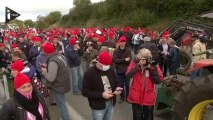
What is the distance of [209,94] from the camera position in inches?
181

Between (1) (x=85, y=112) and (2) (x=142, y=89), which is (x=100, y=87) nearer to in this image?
(2) (x=142, y=89)

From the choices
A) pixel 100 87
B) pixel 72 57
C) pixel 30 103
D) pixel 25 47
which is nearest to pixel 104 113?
pixel 100 87

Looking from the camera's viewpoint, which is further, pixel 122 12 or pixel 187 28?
pixel 122 12

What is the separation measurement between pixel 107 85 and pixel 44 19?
11536 cm

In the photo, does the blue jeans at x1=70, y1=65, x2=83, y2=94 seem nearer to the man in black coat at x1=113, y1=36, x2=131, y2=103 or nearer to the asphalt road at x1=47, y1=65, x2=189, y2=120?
the asphalt road at x1=47, y1=65, x2=189, y2=120

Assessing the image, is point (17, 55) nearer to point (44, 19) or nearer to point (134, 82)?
point (134, 82)

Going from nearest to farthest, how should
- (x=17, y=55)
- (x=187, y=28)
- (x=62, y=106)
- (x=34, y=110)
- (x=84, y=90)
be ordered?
(x=34, y=110) → (x=84, y=90) → (x=62, y=106) → (x=17, y=55) → (x=187, y=28)

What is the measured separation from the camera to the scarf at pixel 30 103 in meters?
4.21

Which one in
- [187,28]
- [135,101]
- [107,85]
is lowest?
[135,101]

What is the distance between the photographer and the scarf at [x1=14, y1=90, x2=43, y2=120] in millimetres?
4211

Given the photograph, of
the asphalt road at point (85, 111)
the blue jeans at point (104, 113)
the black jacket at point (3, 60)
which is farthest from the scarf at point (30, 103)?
the black jacket at point (3, 60)

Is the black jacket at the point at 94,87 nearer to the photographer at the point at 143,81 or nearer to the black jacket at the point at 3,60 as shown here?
the photographer at the point at 143,81

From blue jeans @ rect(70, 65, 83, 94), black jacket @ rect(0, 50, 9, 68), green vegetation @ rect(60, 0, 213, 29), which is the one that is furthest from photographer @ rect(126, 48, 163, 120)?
green vegetation @ rect(60, 0, 213, 29)

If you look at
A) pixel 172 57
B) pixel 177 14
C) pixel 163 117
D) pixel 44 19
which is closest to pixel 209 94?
pixel 163 117
